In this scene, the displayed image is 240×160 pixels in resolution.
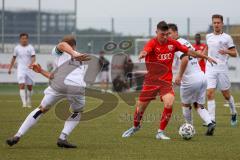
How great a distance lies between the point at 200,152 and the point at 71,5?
3238cm

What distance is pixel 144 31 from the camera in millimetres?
45031

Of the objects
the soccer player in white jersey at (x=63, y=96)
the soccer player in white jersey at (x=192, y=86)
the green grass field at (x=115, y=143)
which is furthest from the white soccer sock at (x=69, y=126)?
the soccer player in white jersey at (x=192, y=86)

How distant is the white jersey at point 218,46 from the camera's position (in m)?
18.4

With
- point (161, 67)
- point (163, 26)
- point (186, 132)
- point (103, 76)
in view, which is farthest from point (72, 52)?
point (103, 76)

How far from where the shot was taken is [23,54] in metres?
27.0

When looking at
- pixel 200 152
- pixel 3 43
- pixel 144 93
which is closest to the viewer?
pixel 200 152

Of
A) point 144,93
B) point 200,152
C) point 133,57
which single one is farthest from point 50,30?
point 200,152

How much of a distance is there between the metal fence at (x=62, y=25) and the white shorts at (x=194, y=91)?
27.1 m

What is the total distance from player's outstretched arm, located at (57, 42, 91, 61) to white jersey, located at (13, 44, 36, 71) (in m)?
13.6

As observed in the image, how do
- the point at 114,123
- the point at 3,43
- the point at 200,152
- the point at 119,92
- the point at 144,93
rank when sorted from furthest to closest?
the point at 3,43, the point at 119,92, the point at 114,123, the point at 144,93, the point at 200,152

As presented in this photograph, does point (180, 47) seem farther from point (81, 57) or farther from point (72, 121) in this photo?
point (81, 57)

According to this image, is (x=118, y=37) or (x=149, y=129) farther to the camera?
(x=118, y=37)

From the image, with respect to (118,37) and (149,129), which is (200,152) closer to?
(149,129)

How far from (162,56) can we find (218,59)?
12.4 feet
